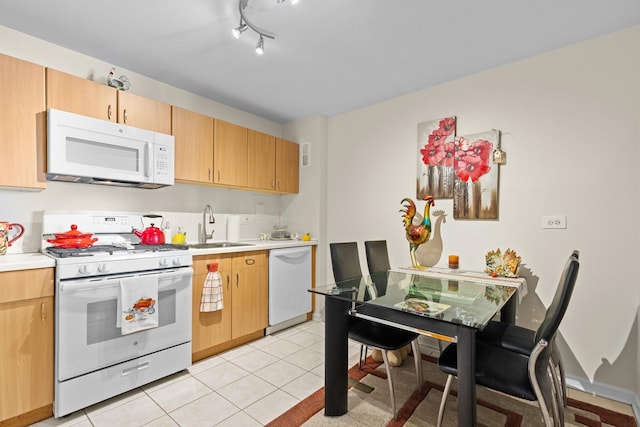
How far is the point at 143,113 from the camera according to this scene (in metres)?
2.44

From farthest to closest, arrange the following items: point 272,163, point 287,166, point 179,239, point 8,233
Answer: point 287,166
point 272,163
point 179,239
point 8,233

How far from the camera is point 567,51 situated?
2227mm

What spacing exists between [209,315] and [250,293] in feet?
1.46


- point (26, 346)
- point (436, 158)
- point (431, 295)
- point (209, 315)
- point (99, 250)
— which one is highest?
point (436, 158)

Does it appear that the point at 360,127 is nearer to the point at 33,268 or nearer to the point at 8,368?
the point at 33,268

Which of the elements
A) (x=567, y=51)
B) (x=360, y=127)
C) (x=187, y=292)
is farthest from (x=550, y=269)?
(x=187, y=292)

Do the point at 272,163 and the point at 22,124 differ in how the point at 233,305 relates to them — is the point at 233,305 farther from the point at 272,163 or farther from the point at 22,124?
the point at 22,124

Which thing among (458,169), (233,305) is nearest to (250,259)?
(233,305)

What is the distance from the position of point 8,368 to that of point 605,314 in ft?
12.1

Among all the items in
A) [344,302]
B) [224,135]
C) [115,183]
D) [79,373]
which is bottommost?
[79,373]

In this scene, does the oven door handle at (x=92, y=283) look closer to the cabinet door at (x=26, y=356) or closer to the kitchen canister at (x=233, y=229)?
the cabinet door at (x=26, y=356)

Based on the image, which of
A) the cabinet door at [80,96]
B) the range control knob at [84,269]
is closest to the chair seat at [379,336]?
the range control knob at [84,269]

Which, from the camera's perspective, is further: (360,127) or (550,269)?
(360,127)

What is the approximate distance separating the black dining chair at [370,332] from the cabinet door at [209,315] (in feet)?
3.40
